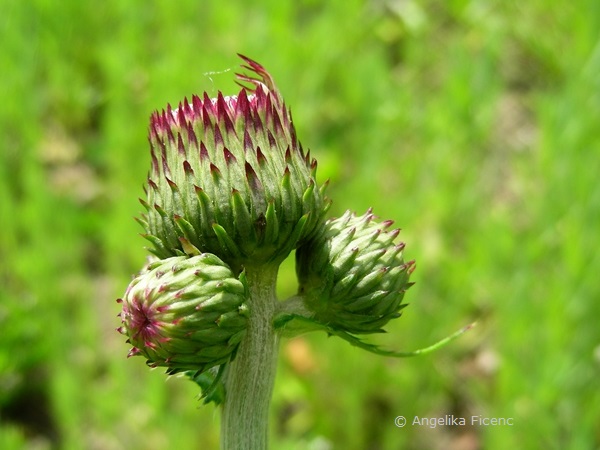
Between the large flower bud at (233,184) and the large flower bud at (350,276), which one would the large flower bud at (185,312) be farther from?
the large flower bud at (350,276)

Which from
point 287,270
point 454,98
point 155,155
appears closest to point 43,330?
point 287,270

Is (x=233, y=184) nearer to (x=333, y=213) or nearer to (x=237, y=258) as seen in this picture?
(x=237, y=258)

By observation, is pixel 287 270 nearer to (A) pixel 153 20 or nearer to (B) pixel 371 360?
(B) pixel 371 360
